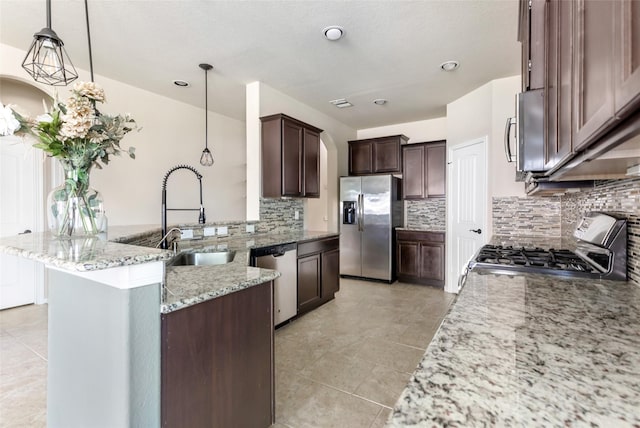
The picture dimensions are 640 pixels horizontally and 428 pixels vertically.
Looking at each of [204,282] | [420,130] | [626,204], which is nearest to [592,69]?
[626,204]

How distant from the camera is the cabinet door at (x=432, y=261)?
15.4 feet

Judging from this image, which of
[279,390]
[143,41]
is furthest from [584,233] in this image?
[143,41]

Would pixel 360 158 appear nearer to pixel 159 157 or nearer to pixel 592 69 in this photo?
pixel 159 157

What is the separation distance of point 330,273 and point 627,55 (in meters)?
3.61

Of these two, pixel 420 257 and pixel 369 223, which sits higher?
pixel 369 223

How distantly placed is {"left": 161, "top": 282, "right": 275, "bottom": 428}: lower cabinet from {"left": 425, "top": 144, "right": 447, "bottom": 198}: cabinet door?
4.02 m

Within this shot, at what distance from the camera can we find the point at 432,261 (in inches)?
187

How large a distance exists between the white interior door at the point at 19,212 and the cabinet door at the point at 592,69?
4.76 meters

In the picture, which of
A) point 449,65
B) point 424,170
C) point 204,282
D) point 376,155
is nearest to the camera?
point 204,282

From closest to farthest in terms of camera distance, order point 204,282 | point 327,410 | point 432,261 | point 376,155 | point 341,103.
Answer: point 204,282 → point 327,410 → point 341,103 → point 432,261 → point 376,155

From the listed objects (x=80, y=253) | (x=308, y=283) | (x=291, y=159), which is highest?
(x=291, y=159)

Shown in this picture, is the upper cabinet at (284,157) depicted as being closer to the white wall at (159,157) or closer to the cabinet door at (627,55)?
the white wall at (159,157)

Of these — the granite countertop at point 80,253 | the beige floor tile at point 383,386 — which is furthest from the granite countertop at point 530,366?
the beige floor tile at point 383,386

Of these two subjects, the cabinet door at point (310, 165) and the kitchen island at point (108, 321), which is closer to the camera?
the kitchen island at point (108, 321)
